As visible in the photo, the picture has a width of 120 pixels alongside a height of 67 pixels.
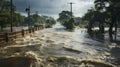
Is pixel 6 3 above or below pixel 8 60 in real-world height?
above

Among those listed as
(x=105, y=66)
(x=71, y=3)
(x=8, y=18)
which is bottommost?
(x=105, y=66)

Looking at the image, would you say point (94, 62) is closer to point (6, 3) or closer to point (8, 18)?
point (8, 18)

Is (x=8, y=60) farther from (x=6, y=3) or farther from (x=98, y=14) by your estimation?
(x=6, y=3)

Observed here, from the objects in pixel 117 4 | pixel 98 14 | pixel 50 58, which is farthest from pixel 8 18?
pixel 50 58

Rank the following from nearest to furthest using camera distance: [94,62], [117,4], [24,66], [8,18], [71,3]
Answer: [24,66] < [94,62] < [117,4] < [8,18] < [71,3]

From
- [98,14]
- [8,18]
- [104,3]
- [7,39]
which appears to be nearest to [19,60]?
[7,39]

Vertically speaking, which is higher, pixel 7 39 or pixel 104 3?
pixel 104 3

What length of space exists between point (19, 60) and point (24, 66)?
1742mm

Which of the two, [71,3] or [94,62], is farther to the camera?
[71,3]

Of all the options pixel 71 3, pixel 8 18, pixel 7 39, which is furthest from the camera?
pixel 71 3

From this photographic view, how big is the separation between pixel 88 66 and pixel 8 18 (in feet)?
222

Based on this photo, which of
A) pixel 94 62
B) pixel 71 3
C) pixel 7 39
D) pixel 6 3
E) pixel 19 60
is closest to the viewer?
pixel 19 60

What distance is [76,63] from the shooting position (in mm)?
19094

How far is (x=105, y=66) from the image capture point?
1912 centimetres
